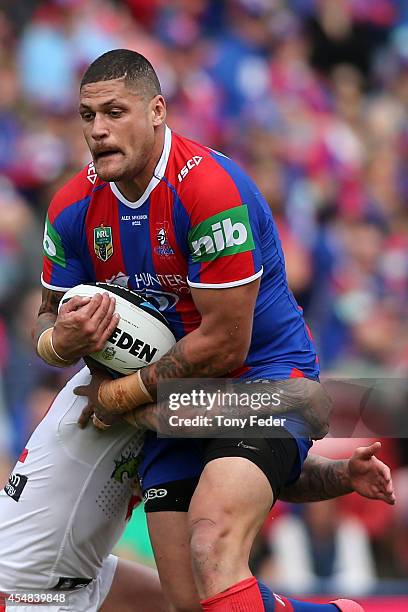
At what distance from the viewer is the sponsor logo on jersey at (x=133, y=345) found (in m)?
4.43

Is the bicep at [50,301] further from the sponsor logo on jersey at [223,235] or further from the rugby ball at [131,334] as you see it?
the sponsor logo on jersey at [223,235]

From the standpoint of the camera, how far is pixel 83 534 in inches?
189

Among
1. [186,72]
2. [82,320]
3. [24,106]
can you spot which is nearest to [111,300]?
[82,320]

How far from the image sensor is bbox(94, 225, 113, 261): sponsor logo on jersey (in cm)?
456

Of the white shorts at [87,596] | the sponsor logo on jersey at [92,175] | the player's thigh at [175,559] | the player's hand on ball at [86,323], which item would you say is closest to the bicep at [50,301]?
the player's hand on ball at [86,323]

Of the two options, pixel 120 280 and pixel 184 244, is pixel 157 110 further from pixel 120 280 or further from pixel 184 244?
pixel 120 280

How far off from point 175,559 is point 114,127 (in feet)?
5.26

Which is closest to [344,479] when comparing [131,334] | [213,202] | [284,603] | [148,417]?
[284,603]

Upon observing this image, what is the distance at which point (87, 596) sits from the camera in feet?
16.4

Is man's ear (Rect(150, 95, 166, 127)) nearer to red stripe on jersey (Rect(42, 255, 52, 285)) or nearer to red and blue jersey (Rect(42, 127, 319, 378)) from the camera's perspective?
red and blue jersey (Rect(42, 127, 319, 378))

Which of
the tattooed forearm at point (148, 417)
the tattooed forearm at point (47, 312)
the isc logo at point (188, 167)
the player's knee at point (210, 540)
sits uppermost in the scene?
the isc logo at point (188, 167)

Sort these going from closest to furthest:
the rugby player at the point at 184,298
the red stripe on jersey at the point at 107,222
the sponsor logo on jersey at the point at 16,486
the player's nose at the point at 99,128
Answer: the rugby player at the point at 184,298 → the player's nose at the point at 99,128 → the red stripe on jersey at the point at 107,222 → the sponsor logo on jersey at the point at 16,486

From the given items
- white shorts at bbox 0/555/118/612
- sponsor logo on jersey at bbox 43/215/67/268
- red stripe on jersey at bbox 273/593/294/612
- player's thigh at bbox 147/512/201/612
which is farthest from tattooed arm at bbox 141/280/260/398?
white shorts at bbox 0/555/118/612

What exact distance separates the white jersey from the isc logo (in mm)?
977
